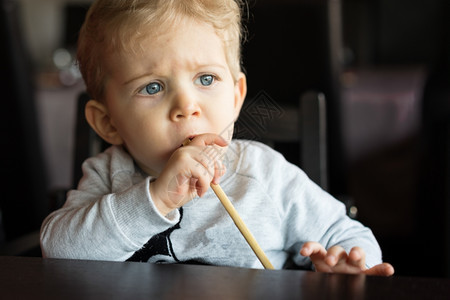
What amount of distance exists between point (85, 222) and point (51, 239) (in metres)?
0.05

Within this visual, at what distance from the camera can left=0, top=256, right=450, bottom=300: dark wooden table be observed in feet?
1.38

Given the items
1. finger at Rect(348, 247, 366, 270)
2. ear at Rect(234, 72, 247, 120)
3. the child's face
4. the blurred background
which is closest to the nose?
the child's face

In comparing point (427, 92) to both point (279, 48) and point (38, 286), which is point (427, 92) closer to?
point (279, 48)

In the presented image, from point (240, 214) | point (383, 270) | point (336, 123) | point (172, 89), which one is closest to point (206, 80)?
point (172, 89)

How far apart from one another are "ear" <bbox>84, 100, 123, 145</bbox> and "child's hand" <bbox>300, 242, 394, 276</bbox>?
0.29 meters

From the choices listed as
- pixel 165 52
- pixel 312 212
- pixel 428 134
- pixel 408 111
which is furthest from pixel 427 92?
pixel 165 52

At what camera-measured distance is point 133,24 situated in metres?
0.64

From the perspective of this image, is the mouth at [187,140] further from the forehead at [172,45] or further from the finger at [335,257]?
the finger at [335,257]

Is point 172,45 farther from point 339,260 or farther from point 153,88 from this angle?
point 339,260

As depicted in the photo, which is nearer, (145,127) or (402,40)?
(145,127)

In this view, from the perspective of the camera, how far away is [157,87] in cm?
63

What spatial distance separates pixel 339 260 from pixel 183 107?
0.22 metres

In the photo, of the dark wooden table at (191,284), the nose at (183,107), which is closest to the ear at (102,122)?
the nose at (183,107)

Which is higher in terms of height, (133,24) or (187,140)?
(133,24)
